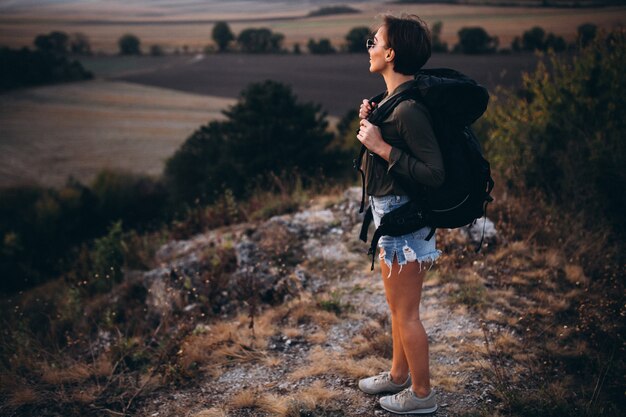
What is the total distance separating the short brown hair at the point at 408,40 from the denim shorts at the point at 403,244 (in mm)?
657

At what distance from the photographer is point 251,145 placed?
19.6 metres

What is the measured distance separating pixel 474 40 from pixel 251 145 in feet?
33.3

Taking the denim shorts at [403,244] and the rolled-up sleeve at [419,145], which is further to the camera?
the denim shorts at [403,244]

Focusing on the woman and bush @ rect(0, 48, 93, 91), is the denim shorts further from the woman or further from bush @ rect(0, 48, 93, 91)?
bush @ rect(0, 48, 93, 91)

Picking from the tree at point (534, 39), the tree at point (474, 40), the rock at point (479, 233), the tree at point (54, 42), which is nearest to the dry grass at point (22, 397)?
the rock at point (479, 233)

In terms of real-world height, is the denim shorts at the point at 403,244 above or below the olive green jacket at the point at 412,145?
below

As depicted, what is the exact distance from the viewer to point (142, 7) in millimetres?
36906

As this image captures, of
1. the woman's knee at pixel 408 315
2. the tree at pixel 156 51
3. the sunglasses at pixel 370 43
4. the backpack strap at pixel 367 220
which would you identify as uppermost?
the tree at pixel 156 51

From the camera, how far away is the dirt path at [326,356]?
10.2 ft

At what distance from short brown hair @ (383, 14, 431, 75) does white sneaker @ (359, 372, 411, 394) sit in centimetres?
203

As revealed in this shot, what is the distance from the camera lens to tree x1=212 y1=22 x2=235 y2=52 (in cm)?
3716

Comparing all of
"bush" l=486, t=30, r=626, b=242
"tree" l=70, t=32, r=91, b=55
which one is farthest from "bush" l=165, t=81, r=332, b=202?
"tree" l=70, t=32, r=91, b=55

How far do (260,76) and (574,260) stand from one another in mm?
29485

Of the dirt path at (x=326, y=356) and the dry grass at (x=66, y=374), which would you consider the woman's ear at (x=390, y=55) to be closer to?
the dirt path at (x=326, y=356)
